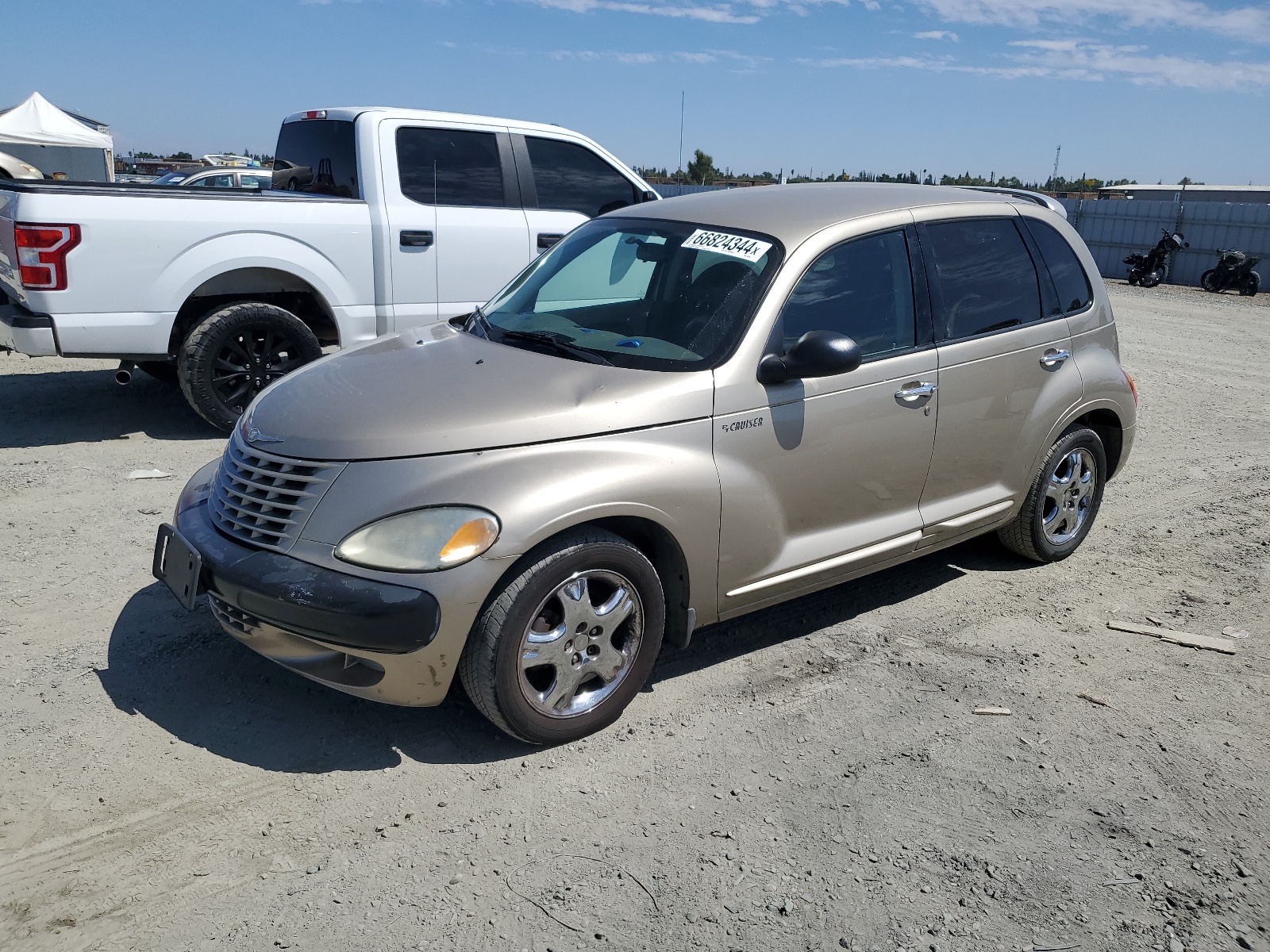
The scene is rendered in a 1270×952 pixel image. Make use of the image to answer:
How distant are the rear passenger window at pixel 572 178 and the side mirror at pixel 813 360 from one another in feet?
14.9

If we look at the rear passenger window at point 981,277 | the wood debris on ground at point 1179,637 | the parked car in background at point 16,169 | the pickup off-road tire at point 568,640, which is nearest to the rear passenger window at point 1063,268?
the rear passenger window at point 981,277

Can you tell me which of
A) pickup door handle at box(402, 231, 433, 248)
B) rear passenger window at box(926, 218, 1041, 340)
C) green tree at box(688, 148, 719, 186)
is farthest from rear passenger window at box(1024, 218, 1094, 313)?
green tree at box(688, 148, 719, 186)

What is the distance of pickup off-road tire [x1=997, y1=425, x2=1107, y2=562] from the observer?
5039 mm

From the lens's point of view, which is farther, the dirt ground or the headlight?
the headlight

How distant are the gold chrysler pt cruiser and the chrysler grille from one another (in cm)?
1

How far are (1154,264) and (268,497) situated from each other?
76.5ft

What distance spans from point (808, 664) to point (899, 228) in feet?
6.10

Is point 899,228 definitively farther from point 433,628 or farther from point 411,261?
point 411,261

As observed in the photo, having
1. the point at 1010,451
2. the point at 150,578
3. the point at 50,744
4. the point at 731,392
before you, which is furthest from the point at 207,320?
the point at 1010,451

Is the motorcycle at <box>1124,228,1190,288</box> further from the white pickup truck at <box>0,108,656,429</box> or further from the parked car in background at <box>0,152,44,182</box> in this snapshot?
the parked car in background at <box>0,152,44,182</box>

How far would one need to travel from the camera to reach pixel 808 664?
4.16m

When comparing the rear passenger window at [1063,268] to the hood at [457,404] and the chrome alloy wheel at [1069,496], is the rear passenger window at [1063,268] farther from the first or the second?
the hood at [457,404]

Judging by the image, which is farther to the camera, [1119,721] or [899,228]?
[899,228]

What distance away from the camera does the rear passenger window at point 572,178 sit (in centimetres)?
786
